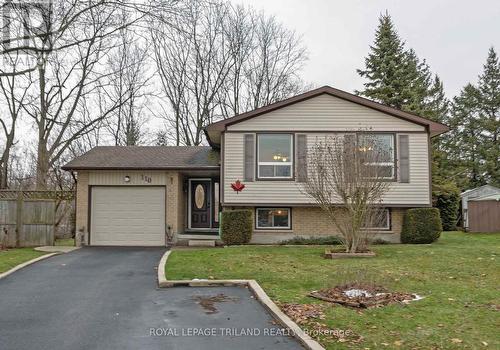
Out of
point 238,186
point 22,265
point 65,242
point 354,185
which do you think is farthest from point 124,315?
point 65,242

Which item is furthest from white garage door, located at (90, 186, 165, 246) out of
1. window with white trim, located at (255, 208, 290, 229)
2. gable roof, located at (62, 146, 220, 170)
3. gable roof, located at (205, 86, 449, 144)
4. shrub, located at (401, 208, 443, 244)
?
shrub, located at (401, 208, 443, 244)

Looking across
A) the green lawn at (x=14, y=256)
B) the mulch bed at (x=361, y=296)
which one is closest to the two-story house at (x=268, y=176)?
the green lawn at (x=14, y=256)

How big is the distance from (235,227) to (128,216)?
13.8 ft

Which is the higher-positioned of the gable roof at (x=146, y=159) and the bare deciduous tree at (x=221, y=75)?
the bare deciduous tree at (x=221, y=75)

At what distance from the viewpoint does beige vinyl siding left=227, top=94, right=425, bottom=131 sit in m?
17.1

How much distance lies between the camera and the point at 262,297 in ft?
26.0

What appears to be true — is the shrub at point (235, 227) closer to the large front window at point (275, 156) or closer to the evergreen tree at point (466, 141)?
the large front window at point (275, 156)

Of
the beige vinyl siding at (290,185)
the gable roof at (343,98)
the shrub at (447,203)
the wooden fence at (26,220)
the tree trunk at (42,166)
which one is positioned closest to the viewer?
the wooden fence at (26,220)

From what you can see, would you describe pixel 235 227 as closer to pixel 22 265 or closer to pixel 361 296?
pixel 22 265

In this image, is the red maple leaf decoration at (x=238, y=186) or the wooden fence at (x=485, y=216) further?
the wooden fence at (x=485, y=216)

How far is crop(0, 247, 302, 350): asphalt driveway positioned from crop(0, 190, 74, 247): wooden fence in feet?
18.5

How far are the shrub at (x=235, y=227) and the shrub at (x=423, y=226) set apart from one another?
550cm

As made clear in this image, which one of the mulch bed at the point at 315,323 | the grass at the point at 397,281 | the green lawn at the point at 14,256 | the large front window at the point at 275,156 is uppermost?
the large front window at the point at 275,156

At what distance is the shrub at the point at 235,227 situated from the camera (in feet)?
53.9
